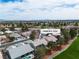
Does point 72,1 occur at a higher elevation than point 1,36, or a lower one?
higher

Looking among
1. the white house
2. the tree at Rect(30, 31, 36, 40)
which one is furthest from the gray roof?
the white house

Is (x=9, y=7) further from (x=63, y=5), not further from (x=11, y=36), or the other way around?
(x=63, y=5)

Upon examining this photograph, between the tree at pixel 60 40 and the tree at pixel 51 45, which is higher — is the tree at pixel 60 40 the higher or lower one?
the higher one

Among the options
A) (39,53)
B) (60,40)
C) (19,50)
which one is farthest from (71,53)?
(19,50)

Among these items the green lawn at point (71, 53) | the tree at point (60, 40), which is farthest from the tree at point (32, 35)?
the green lawn at point (71, 53)

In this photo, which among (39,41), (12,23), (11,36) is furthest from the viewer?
(39,41)

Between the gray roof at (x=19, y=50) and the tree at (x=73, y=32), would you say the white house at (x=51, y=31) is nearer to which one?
the tree at (x=73, y=32)

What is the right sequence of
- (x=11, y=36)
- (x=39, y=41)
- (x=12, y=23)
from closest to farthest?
(x=12, y=23), (x=11, y=36), (x=39, y=41)

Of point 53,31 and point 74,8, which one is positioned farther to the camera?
point 53,31

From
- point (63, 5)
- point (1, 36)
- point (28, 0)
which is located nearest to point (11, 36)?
point (1, 36)
